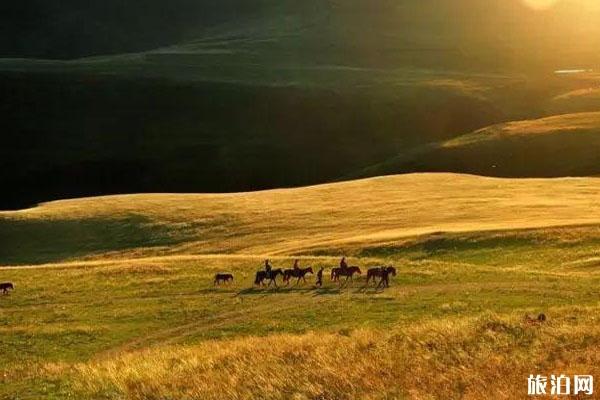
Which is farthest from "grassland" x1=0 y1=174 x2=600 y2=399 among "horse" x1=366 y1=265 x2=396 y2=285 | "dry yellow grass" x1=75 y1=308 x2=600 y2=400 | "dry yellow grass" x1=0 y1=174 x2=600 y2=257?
"horse" x1=366 y1=265 x2=396 y2=285

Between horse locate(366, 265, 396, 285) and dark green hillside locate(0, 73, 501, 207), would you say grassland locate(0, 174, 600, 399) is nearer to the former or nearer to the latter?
horse locate(366, 265, 396, 285)

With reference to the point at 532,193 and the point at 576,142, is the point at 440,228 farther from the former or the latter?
the point at 576,142

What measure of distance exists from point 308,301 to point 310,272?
5.91 meters

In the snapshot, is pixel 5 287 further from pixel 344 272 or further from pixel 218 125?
pixel 218 125

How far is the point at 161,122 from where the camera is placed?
172125 mm

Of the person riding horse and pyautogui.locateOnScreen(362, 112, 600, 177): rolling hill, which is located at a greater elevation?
pyautogui.locateOnScreen(362, 112, 600, 177): rolling hill

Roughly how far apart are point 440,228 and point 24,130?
132934mm

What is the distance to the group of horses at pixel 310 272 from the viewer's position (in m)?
39.2

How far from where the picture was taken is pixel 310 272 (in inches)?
1658

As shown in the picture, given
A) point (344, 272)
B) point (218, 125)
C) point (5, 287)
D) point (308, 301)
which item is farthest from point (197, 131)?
point (308, 301)

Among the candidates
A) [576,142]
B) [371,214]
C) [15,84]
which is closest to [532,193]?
[371,214]

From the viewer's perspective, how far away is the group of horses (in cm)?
3922

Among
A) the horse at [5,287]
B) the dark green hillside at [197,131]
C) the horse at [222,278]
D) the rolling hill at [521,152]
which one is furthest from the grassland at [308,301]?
the dark green hillside at [197,131]

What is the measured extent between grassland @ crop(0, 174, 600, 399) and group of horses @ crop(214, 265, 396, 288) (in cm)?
66
